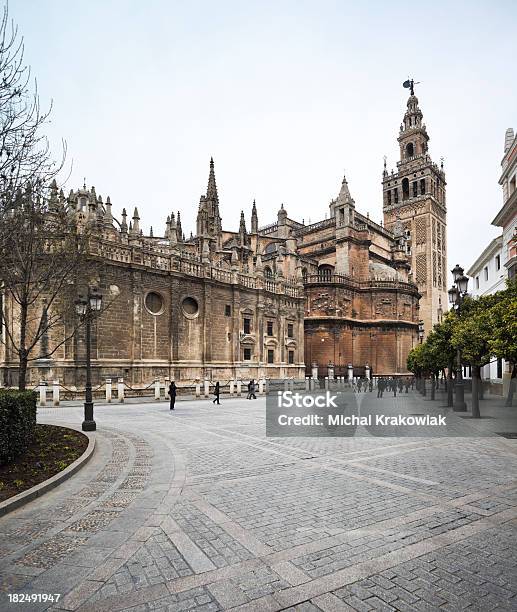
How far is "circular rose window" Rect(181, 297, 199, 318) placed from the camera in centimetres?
3113

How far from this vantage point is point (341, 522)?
17.5 feet

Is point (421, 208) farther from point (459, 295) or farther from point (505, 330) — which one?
point (505, 330)

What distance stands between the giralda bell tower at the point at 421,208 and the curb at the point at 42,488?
66.4 meters

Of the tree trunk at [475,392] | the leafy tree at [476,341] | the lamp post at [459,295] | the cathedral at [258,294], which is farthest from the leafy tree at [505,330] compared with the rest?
the cathedral at [258,294]

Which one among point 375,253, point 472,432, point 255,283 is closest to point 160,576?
point 472,432

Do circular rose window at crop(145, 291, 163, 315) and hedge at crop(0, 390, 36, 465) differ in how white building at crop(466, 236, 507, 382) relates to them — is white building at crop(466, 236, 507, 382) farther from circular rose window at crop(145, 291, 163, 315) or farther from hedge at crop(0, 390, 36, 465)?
hedge at crop(0, 390, 36, 465)

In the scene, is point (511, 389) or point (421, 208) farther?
point (421, 208)

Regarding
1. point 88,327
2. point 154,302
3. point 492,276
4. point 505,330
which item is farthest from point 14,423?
point 492,276

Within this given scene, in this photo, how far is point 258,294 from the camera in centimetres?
3662

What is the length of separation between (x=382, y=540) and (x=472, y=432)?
9538 millimetres

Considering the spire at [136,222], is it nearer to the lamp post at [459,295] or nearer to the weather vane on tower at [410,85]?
the lamp post at [459,295]

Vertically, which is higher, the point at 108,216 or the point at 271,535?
the point at 108,216

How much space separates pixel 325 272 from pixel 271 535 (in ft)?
160

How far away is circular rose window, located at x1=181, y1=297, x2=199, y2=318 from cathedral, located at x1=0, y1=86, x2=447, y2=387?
77mm
